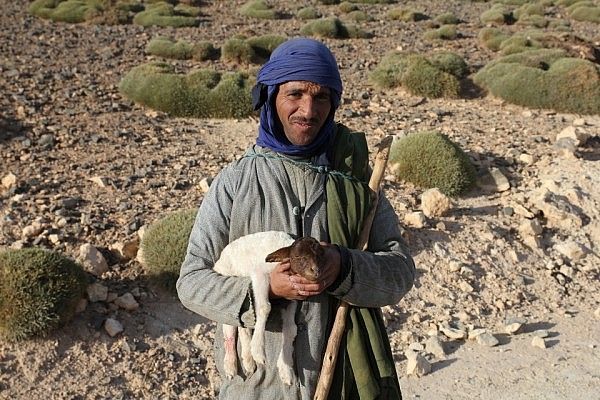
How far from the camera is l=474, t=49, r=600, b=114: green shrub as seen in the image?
1105 centimetres

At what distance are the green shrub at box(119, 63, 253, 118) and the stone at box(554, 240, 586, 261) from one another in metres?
5.58

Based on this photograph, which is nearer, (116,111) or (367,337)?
(367,337)

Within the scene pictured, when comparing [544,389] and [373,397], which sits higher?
[373,397]

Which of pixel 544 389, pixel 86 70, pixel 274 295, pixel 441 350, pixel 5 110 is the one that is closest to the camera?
pixel 274 295

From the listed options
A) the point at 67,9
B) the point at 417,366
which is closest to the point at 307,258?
the point at 417,366

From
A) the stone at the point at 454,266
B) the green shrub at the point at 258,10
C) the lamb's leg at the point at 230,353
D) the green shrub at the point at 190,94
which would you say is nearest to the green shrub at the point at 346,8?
the green shrub at the point at 258,10

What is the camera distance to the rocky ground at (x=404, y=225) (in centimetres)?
501

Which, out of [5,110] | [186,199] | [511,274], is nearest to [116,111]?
[5,110]

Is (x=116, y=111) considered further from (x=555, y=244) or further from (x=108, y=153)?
(x=555, y=244)

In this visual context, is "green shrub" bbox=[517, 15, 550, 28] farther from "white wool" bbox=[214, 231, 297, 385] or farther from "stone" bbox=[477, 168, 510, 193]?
"white wool" bbox=[214, 231, 297, 385]

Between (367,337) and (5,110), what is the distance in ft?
29.6

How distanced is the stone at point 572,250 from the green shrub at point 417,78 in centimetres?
546

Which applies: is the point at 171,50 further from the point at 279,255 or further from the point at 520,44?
the point at 279,255

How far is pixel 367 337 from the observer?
220cm
